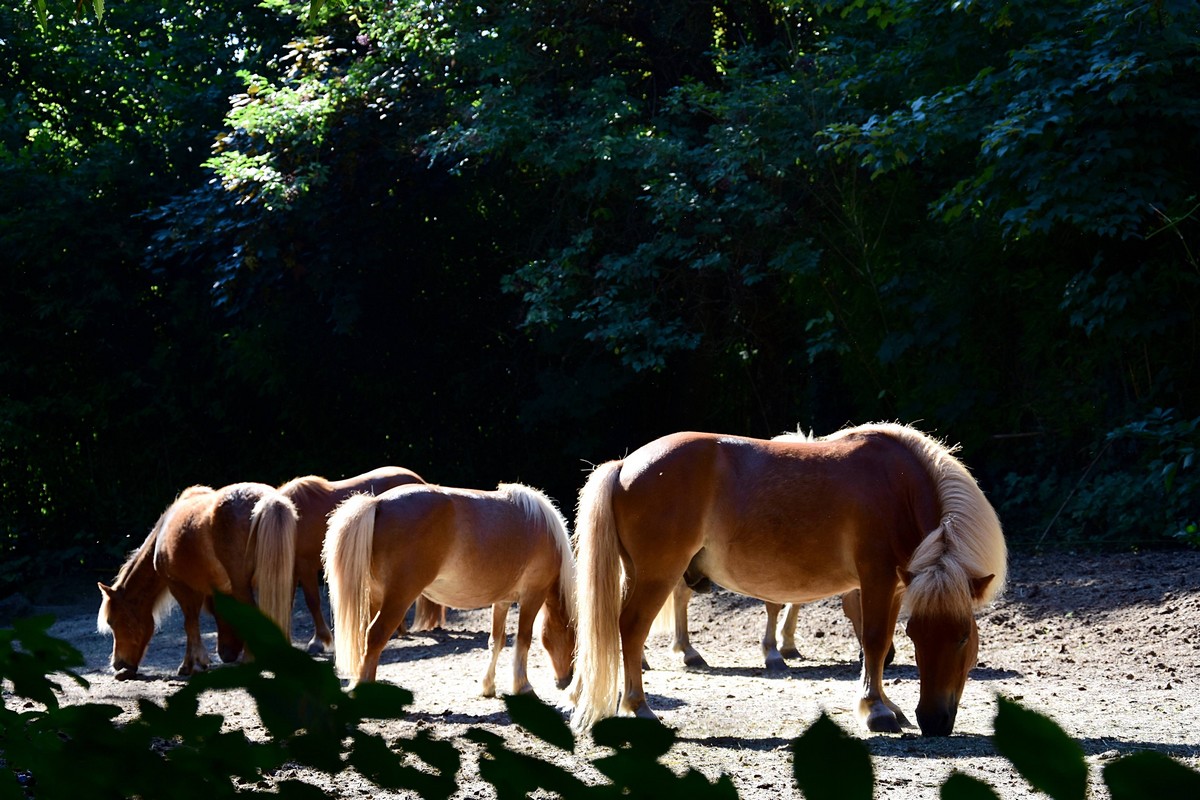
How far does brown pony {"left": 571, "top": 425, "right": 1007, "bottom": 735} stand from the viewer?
4.88 m

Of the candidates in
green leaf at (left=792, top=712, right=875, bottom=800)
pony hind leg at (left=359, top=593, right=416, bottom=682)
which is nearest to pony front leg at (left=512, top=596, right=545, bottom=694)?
pony hind leg at (left=359, top=593, right=416, bottom=682)

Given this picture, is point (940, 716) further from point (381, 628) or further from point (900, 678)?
point (381, 628)

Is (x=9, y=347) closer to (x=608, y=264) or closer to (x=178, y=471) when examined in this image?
(x=178, y=471)

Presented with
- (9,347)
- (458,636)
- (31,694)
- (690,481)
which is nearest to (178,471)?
(9,347)

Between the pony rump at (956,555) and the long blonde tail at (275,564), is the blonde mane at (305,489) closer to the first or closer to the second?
the long blonde tail at (275,564)

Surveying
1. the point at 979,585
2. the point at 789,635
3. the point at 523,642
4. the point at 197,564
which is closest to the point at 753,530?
the point at 979,585

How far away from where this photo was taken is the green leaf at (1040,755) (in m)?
0.67

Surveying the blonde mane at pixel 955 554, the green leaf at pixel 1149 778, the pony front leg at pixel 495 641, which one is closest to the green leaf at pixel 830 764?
the green leaf at pixel 1149 778

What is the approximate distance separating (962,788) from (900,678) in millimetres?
5960

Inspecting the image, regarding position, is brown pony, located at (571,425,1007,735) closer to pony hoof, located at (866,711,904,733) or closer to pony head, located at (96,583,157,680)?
pony hoof, located at (866,711,904,733)

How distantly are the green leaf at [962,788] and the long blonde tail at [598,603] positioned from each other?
421cm

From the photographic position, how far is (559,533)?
6.09 meters

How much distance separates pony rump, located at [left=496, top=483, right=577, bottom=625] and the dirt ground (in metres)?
0.52

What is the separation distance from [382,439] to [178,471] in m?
2.37
